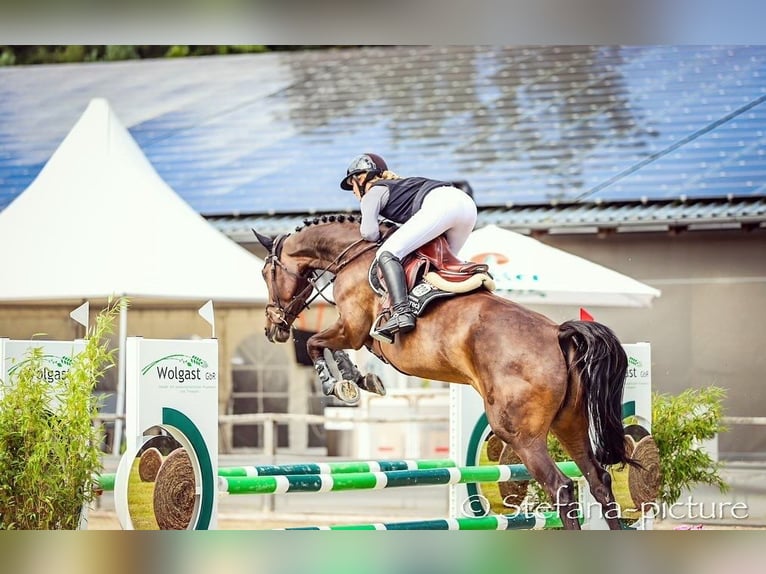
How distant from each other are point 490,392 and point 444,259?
25.8 inches

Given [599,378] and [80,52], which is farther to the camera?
[80,52]

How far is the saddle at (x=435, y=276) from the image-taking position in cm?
492

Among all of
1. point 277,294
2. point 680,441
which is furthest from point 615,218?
point 277,294

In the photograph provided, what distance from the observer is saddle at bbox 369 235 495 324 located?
4.92 metres

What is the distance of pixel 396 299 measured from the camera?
16.1 ft

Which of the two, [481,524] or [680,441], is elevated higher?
[680,441]

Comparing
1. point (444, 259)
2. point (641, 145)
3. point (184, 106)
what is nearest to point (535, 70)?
→ point (641, 145)

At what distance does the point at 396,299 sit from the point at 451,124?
337 inches

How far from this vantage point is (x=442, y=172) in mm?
12531

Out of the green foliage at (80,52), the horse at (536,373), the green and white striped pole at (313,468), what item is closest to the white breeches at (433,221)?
the horse at (536,373)

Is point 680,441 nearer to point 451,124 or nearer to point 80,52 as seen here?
point 451,124

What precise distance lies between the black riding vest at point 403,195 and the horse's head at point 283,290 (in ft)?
1.64

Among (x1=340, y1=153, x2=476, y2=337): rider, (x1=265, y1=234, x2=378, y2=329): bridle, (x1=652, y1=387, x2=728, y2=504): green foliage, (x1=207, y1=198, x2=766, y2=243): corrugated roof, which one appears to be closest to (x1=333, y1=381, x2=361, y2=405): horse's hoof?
(x1=340, y1=153, x2=476, y2=337): rider

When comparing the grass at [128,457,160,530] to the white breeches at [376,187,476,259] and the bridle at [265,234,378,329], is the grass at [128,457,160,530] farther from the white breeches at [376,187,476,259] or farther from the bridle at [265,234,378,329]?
the white breeches at [376,187,476,259]
